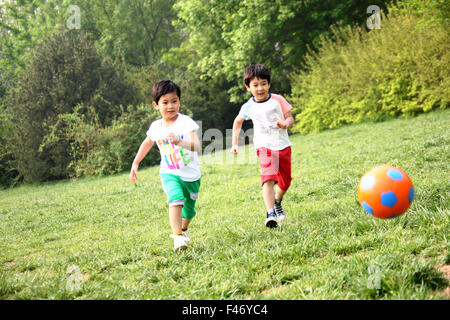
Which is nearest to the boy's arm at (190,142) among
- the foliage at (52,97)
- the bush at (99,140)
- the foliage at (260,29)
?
the bush at (99,140)

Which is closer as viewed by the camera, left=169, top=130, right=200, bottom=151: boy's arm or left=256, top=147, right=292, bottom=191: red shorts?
left=169, top=130, right=200, bottom=151: boy's arm

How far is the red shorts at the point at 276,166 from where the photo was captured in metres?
4.18

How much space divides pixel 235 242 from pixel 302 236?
67cm

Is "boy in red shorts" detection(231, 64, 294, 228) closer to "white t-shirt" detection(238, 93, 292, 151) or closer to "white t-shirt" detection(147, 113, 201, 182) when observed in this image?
"white t-shirt" detection(238, 93, 292, 151)

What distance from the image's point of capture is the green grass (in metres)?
2.31

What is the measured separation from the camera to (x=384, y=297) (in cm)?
202

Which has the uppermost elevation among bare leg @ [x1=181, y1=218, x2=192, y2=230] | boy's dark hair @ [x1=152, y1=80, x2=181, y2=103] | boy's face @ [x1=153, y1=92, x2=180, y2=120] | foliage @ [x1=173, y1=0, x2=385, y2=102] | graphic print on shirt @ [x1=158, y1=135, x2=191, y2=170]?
foliage @ [x1=173, y1=0, x2=385, y2=102]

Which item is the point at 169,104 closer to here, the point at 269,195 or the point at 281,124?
the point at 281,124

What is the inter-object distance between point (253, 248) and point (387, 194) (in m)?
1.20

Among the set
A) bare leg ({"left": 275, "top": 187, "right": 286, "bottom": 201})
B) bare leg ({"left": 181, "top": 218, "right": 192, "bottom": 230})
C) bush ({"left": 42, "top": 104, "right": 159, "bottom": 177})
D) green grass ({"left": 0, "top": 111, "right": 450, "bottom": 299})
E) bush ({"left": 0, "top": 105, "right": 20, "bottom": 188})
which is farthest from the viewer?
bush ({"left": 0, "top": 105, "right": 20, "bottom": 188})

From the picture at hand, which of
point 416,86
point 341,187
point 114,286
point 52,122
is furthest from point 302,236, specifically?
point 52,122

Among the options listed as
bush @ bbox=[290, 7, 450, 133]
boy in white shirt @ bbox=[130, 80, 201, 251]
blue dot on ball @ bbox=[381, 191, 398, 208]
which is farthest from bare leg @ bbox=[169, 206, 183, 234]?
bush @ bbox=[290, 7, 450, 133]

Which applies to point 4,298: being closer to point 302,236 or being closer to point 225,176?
point 302,236

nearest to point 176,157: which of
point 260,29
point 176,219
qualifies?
point 176,219
